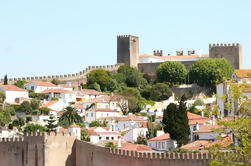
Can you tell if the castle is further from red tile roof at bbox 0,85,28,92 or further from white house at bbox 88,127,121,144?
white house at bbox 88,127,121,144

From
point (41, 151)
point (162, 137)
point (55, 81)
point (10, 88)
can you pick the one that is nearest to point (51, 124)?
point (10, 88)

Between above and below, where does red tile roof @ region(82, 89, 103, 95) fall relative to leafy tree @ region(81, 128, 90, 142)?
above

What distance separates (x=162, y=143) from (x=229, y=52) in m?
46.9

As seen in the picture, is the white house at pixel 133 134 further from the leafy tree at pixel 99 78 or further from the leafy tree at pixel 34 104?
the leafy tree at pixel 99 78

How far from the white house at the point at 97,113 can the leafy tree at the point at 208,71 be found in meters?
14.9

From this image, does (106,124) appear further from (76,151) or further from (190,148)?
(76,151)

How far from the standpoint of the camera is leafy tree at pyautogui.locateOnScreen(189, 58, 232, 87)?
91438mm

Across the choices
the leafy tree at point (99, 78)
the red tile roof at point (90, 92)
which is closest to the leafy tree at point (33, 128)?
the red tile roof at point (90, 92)

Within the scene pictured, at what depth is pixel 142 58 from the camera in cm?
10875

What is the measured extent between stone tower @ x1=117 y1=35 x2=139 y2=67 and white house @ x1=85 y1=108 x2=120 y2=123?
2502cm

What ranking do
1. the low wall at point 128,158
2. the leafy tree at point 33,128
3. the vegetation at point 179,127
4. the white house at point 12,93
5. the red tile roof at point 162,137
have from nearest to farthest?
the low wall at point 128,158, the vegetation at point 179,127, the red tile roof at point 162,137, the leafy tree at point 33,128, the white house at point 12,93

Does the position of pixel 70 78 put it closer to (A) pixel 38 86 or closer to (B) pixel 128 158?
(A) pixel 38 86

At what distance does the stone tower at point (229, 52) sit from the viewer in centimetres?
10019

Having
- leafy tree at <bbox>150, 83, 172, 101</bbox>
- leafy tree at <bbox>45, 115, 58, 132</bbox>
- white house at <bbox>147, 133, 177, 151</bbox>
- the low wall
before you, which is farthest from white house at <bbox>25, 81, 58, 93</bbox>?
the low wall
